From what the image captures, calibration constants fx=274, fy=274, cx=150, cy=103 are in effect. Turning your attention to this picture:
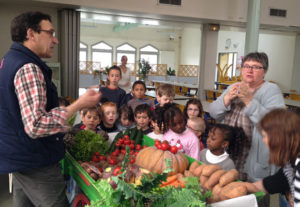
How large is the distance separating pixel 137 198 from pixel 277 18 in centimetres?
866

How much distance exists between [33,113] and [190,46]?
690 inches

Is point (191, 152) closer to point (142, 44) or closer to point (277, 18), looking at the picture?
point (277, 18)

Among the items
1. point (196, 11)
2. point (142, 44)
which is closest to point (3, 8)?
point (196, 11)

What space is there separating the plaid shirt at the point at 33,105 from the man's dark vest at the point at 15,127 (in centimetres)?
6

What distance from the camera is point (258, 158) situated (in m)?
1.93

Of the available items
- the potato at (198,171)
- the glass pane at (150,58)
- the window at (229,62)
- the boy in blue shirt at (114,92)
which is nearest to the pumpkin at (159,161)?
the potato at (198,171)

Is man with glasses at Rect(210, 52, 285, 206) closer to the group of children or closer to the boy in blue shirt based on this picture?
the group of children

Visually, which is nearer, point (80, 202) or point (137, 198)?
point (137, 198)

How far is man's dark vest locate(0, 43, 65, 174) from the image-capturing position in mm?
1415

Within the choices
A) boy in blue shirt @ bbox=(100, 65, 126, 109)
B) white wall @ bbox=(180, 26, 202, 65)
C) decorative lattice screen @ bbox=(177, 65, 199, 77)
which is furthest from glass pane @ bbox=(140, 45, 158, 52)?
boy in blue shirt @ bbox=(100, 65, 126, 109)

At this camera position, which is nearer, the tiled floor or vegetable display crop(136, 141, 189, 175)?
vegetable display crop(136, 141, 189, 175)

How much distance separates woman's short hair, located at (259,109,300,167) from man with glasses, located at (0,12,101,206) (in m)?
0.90

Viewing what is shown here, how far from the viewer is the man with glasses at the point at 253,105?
73.4 inches

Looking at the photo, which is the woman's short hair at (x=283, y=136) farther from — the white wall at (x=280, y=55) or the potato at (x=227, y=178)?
the white wall at (x=280, y=55)
